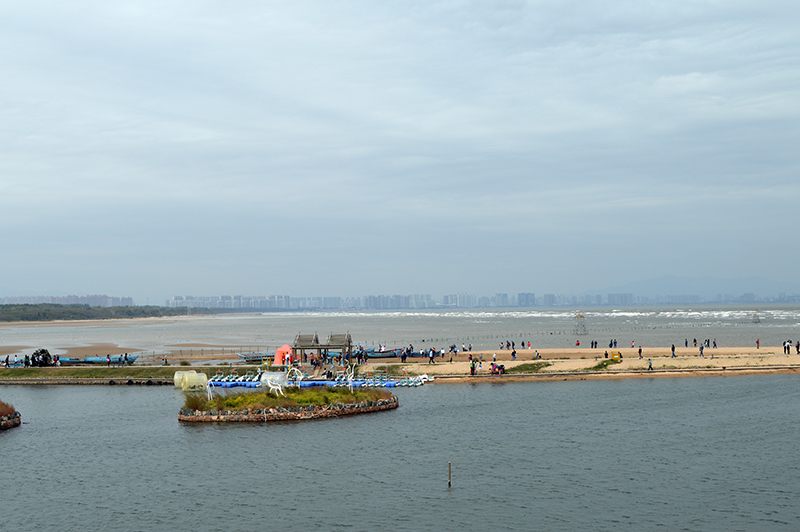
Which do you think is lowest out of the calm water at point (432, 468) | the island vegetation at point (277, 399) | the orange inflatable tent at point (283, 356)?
the calm water at point (432, 468)

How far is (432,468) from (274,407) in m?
16.6

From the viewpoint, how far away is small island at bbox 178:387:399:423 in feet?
143

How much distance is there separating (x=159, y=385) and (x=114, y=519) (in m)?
42.2

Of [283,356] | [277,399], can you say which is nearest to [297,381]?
[277,399]

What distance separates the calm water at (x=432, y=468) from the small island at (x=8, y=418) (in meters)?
1.10

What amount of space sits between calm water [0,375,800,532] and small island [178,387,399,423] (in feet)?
5.13

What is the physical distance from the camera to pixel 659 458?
32.0 meters

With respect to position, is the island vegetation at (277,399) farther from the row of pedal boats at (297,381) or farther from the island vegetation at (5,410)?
the island vegetation at (5,410)

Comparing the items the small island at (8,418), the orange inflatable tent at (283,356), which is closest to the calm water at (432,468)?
the small island at (8,418)

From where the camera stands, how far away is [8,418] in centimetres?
4356

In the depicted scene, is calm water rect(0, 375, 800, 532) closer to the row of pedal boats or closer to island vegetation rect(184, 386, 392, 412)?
island vegetation rect(184, 386, 392, 412)

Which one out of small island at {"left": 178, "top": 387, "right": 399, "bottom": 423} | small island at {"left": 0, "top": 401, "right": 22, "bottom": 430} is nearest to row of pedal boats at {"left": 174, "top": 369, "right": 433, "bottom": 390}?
small island at {"left": 178, "top": 387, "right": 399, "bottom": 423}

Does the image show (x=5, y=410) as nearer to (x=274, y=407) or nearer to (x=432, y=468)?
(x=274, y=407)

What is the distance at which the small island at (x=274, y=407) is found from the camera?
43.6 metres
